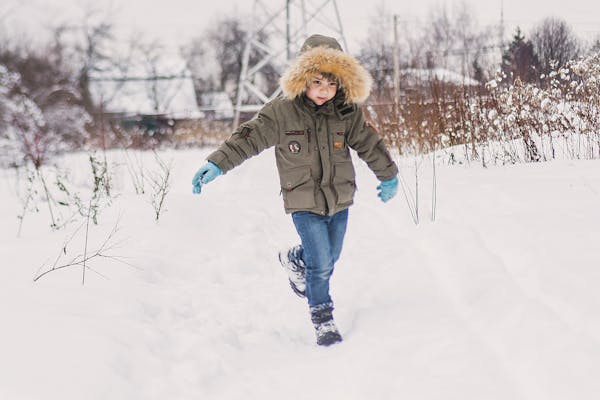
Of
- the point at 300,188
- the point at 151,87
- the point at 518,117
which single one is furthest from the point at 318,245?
the point at 151,87

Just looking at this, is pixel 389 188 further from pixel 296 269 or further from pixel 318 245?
pixel 296 269

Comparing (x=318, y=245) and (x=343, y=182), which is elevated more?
(x=343, y=182)

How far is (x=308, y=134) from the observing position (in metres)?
2.50

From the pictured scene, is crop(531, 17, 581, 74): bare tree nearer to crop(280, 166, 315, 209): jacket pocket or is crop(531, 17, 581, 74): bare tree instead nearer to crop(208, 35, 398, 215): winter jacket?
crop(208, 35, 398, 215): winter jacket

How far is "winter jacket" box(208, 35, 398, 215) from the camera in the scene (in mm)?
2482

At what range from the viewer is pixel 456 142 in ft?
21.4

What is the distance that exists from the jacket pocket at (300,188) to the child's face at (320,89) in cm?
35

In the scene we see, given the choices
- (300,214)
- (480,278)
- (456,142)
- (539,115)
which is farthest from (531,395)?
(456,142)

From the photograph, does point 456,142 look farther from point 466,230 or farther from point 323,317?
point 323,317

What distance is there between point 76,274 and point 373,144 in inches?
69.4

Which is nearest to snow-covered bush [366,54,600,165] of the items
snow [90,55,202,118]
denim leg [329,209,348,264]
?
denim leg [329,209,348,264]

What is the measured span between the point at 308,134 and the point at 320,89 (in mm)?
229

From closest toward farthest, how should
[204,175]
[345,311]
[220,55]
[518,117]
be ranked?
[204,175] → [345,311] → [518,117] → [220,55]

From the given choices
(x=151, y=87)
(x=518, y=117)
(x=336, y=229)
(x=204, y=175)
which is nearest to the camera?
(x=204, y=175)
